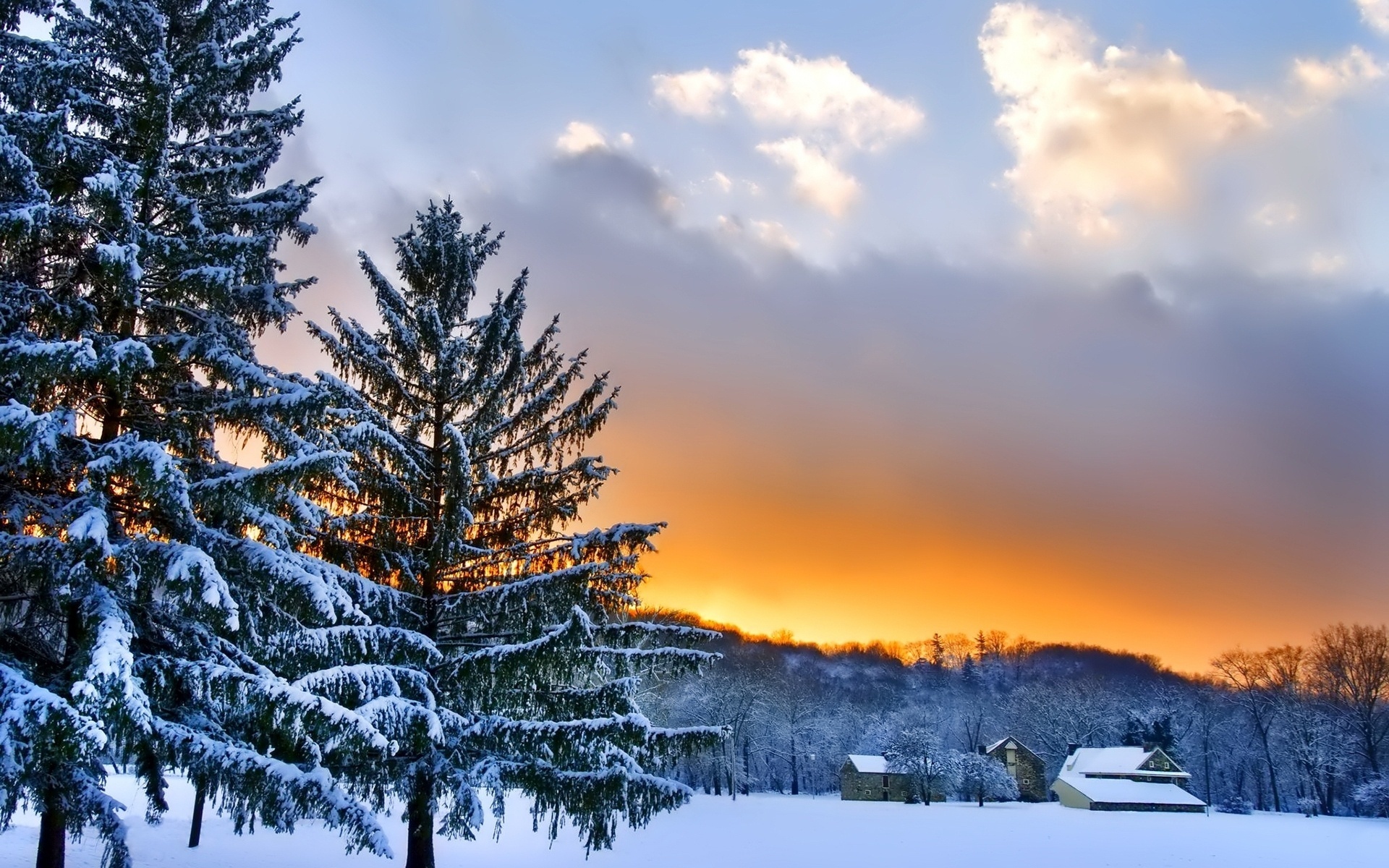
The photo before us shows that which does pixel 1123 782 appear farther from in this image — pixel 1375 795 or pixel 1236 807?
pixel 1375 795

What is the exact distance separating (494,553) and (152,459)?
580 centimetres

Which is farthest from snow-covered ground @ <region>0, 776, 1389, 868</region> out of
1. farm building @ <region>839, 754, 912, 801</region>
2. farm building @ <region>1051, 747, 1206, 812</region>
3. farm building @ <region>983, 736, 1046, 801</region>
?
farm building @ <region>983, 736, 1046, 801</region>

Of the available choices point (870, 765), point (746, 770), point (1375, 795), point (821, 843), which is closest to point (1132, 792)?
point (1375, 795)

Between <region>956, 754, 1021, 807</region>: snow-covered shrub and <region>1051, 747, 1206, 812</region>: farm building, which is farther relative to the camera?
<region>956, 754, 1021, 807</region>: snow-covered shrub

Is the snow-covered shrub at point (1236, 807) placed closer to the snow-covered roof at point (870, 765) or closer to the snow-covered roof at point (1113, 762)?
the snow-covered roof at point (1113, 762)

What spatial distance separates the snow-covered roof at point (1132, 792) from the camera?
→ 57.8m

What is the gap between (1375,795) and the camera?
54.3 meters

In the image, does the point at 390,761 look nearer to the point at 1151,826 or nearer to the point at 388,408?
the point at 388,408

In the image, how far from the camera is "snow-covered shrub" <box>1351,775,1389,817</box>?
54.2 m

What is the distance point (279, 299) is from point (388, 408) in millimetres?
3396

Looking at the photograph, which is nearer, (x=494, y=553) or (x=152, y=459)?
(x=152, y=459)

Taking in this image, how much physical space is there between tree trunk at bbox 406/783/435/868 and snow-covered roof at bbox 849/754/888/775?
62084 mm

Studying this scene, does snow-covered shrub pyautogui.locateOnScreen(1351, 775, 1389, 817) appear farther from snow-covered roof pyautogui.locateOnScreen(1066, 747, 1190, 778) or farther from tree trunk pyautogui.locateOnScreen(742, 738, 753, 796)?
tree trunk pyautogui.locateOnScreen(742, 738, 753, 796)

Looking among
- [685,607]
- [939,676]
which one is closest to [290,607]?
[685,607]
